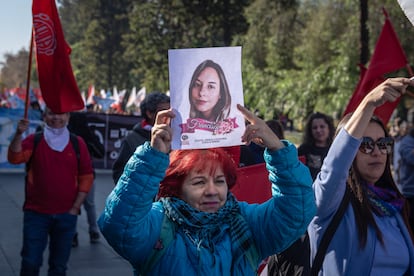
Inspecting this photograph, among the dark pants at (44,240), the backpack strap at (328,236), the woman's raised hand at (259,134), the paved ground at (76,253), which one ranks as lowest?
the paved ground at (76,253)

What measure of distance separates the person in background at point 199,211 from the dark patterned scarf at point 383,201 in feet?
1.63

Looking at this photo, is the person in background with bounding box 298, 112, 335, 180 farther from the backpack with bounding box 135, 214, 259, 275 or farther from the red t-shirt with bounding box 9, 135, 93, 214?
the backpack with bounding box 135, 214, 259, 275

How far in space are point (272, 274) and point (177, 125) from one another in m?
1.19

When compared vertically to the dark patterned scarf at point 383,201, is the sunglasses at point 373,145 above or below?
above

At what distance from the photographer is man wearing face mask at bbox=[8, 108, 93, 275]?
4.95 meters

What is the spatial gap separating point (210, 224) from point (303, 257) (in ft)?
2.30

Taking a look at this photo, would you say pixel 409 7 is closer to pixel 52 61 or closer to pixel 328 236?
pixel 328 236

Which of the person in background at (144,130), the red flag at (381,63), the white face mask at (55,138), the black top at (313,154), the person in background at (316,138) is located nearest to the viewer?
the person in background at (144,130)

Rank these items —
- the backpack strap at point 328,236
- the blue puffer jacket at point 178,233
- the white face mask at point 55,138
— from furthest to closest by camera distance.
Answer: the white face mask at point 55,138 < the backpack strap at point 328,236 < the blue puffer jacket at point 178,233

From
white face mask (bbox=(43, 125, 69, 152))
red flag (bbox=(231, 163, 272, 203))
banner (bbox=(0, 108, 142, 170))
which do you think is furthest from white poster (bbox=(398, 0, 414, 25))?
banner (bbox=(0, 108, 142, 170))

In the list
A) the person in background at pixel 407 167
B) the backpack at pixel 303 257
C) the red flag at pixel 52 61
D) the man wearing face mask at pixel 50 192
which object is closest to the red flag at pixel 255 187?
the backpack at pixel 303 257

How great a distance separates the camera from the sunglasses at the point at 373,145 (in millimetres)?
2902

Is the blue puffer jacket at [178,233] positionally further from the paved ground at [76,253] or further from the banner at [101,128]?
the banner at [101,128]

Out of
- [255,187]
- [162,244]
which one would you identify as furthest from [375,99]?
[255,187]
